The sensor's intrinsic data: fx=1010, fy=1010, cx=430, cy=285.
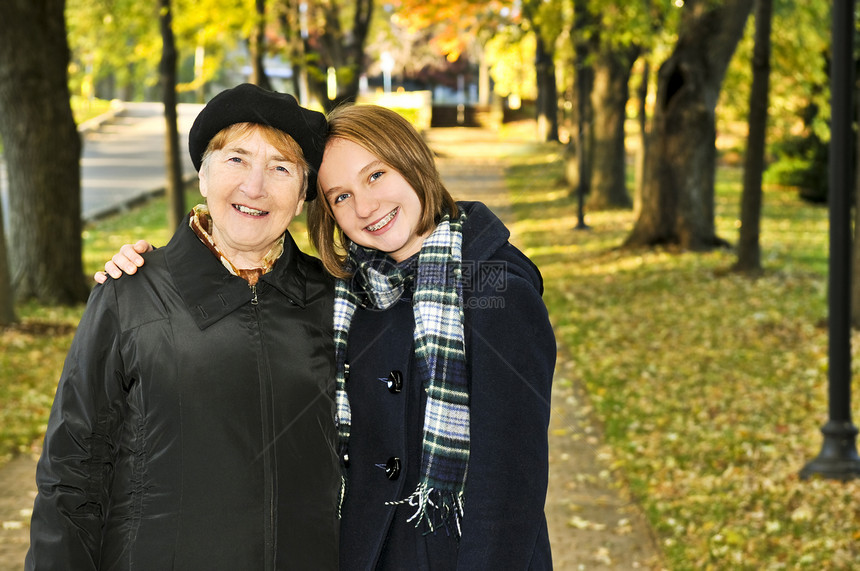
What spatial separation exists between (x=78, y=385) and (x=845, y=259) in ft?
18.0

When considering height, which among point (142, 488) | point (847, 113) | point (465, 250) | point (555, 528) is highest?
point (847, 113)

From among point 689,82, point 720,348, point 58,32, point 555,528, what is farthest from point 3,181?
point 555,528

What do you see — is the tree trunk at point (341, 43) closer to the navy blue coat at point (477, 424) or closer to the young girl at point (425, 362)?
the young girl at point (425, 362)

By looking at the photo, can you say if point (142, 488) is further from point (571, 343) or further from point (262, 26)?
point (262, 26)

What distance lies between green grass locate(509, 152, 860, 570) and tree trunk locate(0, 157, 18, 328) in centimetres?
576

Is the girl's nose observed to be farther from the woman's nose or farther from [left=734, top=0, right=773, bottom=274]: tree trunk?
[left=734, top=0, right=773, bottom=274]: tree trunk

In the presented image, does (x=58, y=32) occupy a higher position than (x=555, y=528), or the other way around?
(x=58, y=32)

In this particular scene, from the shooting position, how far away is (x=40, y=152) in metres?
11.7

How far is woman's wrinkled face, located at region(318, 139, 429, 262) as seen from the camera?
2818 millimetres

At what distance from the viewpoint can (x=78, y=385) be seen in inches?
99.0

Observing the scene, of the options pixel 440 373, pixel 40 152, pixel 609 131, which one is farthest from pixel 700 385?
pixel 609 131

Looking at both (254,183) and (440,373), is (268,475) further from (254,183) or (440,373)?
(254,183)

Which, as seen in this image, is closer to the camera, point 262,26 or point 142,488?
point 142,488

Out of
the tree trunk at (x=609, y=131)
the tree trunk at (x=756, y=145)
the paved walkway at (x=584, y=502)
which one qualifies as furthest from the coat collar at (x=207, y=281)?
the tree trunk at (x=609, y=131)
